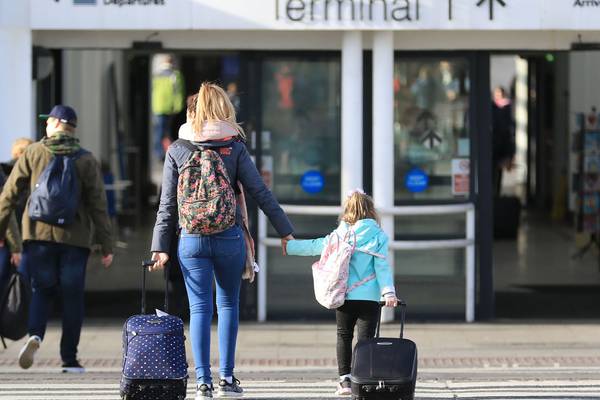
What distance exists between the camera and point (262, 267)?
11617 mm

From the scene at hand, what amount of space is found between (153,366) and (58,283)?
204 centimetres

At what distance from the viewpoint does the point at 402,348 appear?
7.36m

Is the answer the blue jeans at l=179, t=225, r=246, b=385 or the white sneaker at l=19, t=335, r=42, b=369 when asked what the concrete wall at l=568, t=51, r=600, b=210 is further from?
the blue jeans at l=179, t=225, r=246, b=385

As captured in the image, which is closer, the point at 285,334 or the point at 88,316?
the point at 285,334

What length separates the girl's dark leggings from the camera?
313 inches

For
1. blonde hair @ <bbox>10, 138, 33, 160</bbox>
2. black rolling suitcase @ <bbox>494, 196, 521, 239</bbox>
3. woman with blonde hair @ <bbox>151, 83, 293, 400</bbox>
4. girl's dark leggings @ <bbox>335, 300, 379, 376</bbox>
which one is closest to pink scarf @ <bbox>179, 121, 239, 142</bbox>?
woman with blonde hair @ <bbox>151, 83, 293, 400</bbox>

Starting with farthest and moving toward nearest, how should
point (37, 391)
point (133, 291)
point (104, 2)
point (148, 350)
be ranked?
point (133, 291), point (104, 2), point (37, 391), point (148, 350)

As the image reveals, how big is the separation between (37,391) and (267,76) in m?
4.03

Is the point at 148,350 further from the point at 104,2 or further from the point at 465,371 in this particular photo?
the point at 104,2

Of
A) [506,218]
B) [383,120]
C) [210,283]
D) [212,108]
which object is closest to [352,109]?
[383,120]

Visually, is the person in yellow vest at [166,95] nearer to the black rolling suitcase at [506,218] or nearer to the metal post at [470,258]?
the black rolling suitcase at [506,218]

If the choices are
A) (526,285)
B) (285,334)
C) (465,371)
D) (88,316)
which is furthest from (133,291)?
(465,371)

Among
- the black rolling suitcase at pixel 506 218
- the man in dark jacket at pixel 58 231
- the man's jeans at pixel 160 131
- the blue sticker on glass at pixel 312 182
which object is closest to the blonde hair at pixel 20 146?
the man in dark jacket at pixel 58 231

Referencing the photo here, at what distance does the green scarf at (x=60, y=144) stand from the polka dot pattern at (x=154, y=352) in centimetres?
194
